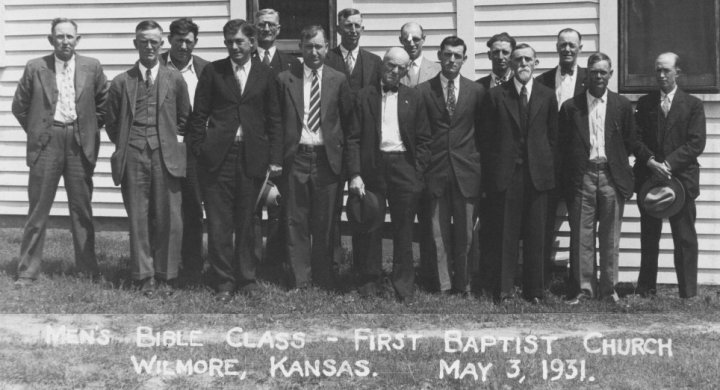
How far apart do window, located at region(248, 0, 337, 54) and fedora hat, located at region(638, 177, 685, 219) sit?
3.91m

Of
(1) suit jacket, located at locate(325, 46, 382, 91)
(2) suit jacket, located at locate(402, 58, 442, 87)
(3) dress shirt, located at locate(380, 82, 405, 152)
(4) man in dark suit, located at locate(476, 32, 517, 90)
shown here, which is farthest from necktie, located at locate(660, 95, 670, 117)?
(1) suit jacket, located at locate(325, 46, 382, 91)

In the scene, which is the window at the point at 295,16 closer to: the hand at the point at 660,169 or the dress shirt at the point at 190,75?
the dress shirt at the point at 190,75

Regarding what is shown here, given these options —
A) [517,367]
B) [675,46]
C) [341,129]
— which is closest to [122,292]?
[341,129]

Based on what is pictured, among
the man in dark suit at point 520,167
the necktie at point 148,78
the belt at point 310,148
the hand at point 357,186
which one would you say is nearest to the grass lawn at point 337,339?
the man in dark suit at point 520,167

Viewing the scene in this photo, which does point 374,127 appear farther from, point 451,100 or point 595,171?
point 595,171

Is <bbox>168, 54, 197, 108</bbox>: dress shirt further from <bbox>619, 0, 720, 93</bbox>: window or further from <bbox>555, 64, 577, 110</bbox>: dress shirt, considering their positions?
<bbox>619, 0, 720, 93</bbox>: window

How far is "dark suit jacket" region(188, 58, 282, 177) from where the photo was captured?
8414 millimetres

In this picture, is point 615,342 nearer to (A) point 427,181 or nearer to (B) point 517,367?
(B) point 517,367

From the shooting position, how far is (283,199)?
8.68m

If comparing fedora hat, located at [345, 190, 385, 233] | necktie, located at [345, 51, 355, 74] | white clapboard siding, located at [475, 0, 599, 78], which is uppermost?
white clapboard siding, located at [475, 0, 599, 78]

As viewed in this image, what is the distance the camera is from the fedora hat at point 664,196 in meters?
8.69

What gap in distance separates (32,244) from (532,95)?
15.6 ft

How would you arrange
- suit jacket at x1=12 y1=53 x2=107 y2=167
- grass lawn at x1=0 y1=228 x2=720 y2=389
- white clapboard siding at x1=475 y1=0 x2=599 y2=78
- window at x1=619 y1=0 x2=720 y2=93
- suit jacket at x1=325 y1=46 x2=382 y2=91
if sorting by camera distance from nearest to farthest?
grass lawn at x1=0 y1=228 x2=720 y2=389
suit jacket at x1=12 y1=53 x2=107 y2=167
suit jacket at x1=325 y1=46 x2=382 y2=91
window at x1=619 y1=0 x2=720 y2=93
white clapboard siding at x1=475 y1=0 x2=599 y2=78

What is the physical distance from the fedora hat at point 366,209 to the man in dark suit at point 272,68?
75cm
